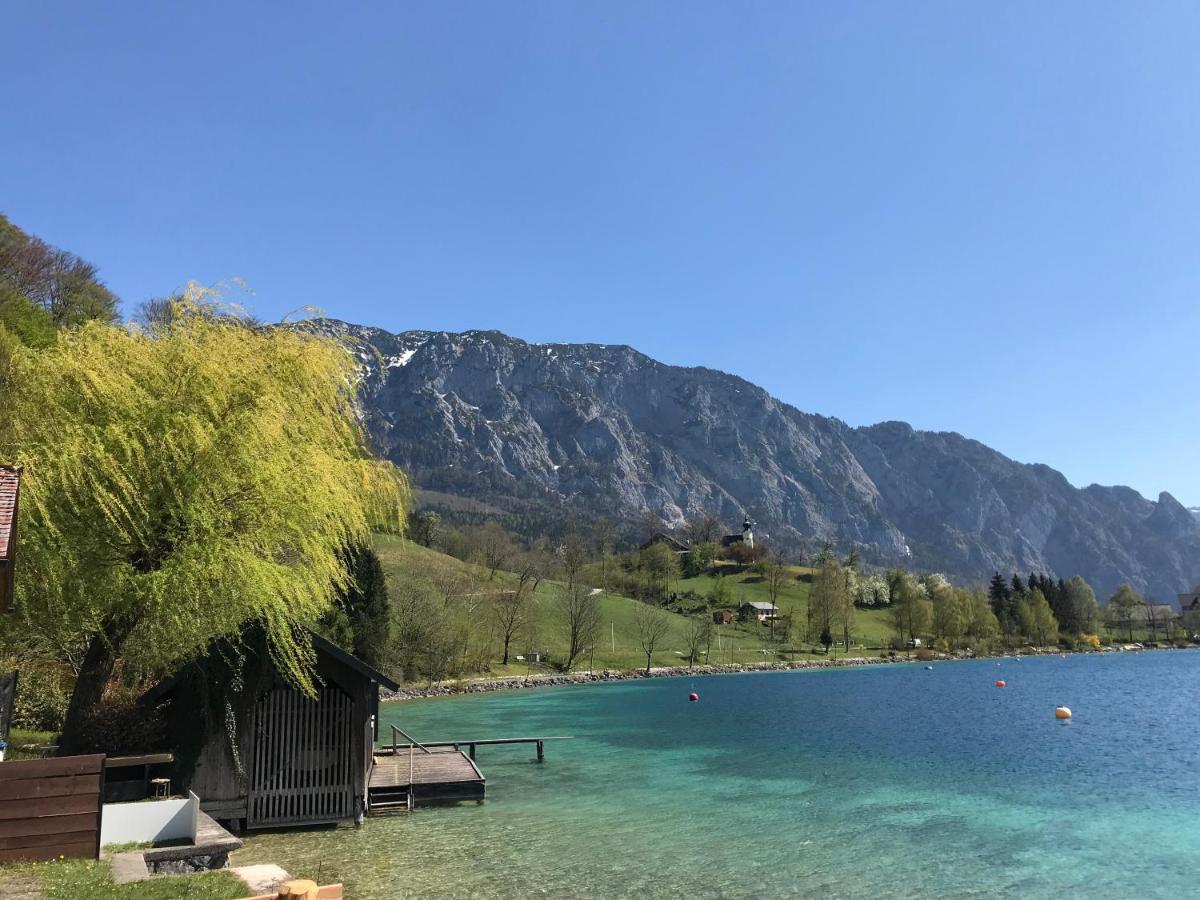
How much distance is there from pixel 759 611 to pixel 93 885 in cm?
13368

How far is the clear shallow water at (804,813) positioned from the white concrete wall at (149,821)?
2657 mm

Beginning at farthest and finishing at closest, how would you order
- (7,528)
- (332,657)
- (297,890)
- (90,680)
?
(332,657) → (90,680) → (297,890) → (7,528)

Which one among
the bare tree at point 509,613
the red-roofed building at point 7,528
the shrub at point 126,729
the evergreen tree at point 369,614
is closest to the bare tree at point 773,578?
the bare tree at point 509,613

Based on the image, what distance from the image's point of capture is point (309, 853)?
16.8 m

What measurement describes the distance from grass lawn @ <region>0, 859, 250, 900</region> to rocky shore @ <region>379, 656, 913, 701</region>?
3940 centimetres

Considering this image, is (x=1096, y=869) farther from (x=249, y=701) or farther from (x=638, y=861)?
(x=249, y=701)

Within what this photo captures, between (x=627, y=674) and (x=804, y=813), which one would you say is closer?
(x=804, y=813)

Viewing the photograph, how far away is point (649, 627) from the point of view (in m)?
101

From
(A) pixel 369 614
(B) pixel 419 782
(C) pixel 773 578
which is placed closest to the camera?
(B) pixel 419 782

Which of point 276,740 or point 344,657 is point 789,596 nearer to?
point 344,657

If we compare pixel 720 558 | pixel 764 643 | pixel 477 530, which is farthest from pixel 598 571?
pixel 720 558

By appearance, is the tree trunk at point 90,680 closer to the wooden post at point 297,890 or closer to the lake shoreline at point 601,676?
the wooden post at point 297,890

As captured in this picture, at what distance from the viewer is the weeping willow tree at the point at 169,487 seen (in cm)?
1347

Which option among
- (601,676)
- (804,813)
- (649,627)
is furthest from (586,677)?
(804,813)
